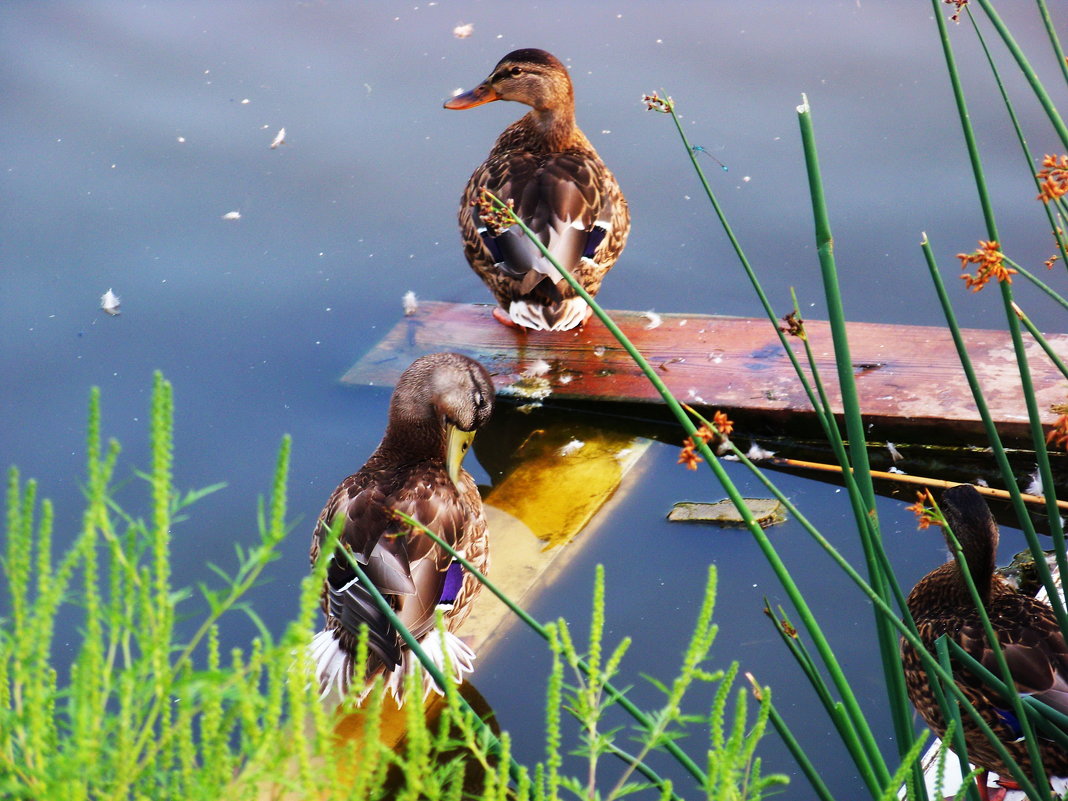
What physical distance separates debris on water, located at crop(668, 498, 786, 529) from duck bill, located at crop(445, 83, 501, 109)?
181 centimetres

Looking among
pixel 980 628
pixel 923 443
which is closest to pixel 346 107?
pixel 923 443

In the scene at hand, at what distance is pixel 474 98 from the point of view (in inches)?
166

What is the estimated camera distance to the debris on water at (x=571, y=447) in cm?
325

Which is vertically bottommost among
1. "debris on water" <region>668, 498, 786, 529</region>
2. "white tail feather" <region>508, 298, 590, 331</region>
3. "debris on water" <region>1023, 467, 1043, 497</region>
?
"debris on water" <region>1023, 467, 1043, 497</region>

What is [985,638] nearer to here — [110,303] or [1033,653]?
[1033,653]

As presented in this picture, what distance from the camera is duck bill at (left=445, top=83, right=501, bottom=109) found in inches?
164

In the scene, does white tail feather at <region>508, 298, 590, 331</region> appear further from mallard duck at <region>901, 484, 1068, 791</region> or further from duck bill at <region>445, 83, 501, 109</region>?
mallard duck at <region>901, 484, 1068, 791</region>

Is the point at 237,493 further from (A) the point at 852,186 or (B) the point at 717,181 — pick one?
(A) the point at 852,186

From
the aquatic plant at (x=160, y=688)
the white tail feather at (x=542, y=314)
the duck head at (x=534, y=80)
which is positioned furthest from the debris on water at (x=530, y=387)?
the aquatic plant at (x=160, y=688)

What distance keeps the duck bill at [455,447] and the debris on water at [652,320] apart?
0.87 meters

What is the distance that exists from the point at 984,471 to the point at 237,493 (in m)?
2.05

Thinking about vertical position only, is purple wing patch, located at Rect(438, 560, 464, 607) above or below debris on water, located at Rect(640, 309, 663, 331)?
below

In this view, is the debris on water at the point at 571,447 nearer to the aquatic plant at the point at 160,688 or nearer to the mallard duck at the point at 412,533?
the mallard duck at the point at 412,533

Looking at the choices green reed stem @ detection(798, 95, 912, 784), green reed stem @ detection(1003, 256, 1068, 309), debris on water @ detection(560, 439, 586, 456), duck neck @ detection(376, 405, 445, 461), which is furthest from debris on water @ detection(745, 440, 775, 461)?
green reed stem @ detection(798, 95, 912, 784)
